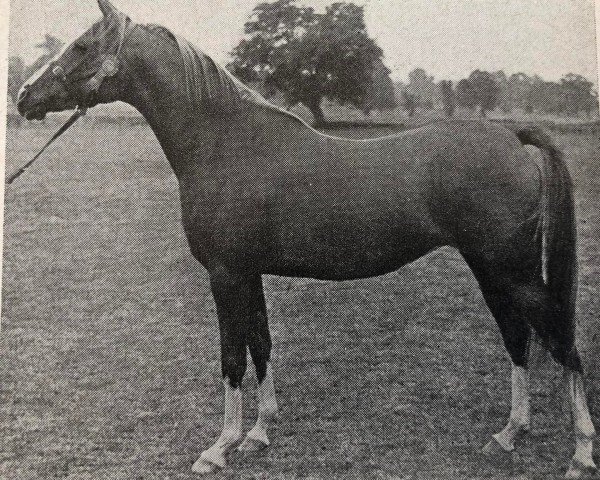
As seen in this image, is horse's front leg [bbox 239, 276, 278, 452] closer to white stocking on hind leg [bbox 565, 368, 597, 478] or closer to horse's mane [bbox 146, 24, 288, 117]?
horse's mane [bbox 146, 24, 288, 117]

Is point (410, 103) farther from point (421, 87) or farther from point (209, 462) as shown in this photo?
point (209, 462)

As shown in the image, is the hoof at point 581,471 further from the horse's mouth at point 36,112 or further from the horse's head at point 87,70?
the horse's mouth at point 36,112

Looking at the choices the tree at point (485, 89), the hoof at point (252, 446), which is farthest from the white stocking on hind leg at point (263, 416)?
the tree at point (485, 89)

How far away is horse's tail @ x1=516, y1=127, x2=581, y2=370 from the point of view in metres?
1.91

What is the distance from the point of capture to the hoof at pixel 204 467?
6.62 feet

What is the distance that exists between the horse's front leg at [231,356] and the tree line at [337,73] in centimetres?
75

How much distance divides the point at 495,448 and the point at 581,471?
0.27 meters

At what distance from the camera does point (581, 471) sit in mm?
1893

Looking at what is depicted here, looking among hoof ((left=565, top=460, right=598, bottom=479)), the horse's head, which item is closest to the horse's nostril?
the horse's head

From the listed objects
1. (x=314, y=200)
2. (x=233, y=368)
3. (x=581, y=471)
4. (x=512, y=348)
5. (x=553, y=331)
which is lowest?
(x=581, y=471)

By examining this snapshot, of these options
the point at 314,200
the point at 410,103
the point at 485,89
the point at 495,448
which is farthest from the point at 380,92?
the point at 495,448

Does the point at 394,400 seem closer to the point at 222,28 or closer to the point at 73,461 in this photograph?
the point at 73,461

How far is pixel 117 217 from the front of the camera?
2.35 metres

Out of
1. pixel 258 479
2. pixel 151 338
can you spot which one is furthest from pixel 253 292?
pixel 258 479
